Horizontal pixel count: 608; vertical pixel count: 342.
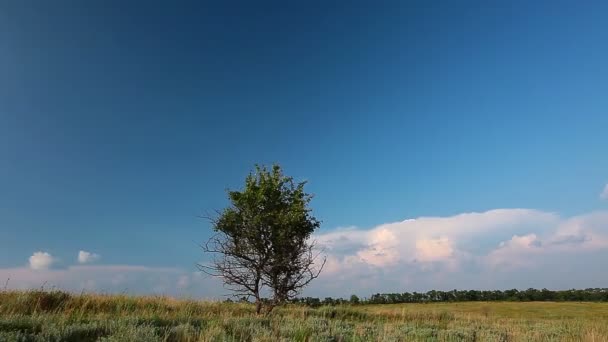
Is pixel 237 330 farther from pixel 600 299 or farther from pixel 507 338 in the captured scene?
pixel 600 299

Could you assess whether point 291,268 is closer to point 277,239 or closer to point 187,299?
point 277,239

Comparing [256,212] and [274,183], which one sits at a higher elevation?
[274,183]

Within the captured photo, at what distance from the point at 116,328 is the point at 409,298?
184 ft

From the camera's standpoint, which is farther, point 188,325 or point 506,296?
point 506,296

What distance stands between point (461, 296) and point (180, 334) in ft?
213

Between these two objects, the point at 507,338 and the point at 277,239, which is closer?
the point at 507,338

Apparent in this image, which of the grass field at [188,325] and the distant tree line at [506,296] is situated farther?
the distant tree line at [506,296]

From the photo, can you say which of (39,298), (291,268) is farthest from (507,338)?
(39,298)

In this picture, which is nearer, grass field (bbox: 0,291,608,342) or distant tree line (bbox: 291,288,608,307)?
grass field (bbox: 0,291,608,342)

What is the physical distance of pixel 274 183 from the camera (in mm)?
22141

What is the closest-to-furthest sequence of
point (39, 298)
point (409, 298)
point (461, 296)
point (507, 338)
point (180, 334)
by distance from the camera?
1. point (180, 334)
2. point (507, 338)
3. point (39, 298)
4. point (409, 298)
5. point (461, 296)

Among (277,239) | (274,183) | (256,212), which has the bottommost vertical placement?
(277,239)

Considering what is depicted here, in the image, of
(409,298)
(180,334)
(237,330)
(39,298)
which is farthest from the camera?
(409,298)

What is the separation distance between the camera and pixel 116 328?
9.17 metres
